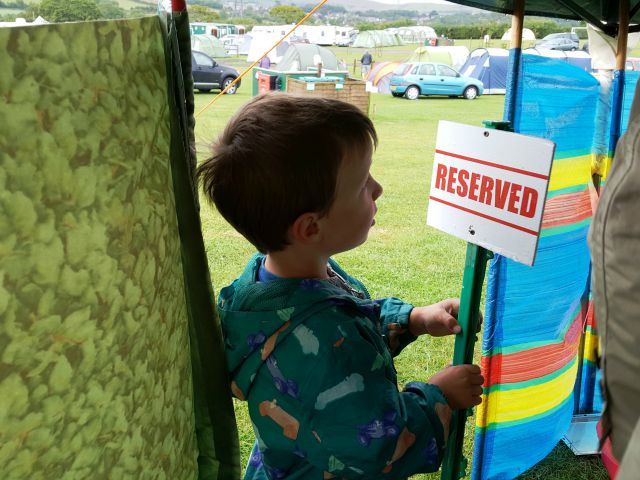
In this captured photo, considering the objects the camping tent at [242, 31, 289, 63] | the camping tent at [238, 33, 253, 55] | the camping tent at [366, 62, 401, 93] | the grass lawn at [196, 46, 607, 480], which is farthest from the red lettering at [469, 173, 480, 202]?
the camping tent at [238, 33, 253, 55]

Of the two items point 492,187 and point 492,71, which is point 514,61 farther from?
point 492,71

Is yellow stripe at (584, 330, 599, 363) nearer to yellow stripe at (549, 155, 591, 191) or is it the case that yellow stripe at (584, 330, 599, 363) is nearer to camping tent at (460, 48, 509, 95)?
yellow stripe at (549, 155, 591, 191)

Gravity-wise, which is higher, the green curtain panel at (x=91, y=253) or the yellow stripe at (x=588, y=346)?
the green curtain panel at (x=91, y=253)

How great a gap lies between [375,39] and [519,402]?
85.5 feet

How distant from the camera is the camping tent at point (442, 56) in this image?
62.7ft

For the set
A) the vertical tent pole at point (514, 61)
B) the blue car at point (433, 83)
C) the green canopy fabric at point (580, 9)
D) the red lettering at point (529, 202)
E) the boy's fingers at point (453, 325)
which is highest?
the green canopy fabric at point (580, 9)

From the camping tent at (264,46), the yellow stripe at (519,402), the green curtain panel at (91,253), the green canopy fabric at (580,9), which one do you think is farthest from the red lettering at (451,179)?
the camping tent at (264,46)

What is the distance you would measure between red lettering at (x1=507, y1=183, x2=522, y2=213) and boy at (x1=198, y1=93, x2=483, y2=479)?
0.24 meters

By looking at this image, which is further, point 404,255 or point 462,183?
point 404,255

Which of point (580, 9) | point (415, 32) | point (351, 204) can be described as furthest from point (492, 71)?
point (351, 204)

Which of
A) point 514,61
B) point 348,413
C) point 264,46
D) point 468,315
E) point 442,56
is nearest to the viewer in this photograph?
point 348,413

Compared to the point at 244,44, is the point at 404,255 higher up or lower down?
lower down

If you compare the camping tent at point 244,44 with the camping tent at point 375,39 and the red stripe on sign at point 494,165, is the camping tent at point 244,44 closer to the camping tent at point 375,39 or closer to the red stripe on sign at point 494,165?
the camping tent at point 375,39

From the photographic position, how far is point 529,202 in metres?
1.10
